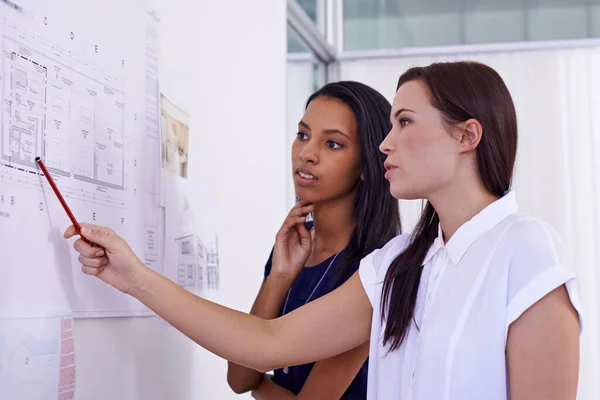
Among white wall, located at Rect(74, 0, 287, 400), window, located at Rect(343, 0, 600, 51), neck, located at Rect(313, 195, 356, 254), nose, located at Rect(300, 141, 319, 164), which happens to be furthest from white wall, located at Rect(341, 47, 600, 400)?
nose, located at Rect(300, 141, 319, 164)

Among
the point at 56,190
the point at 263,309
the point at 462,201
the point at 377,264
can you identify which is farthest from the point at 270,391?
the point at 56,190

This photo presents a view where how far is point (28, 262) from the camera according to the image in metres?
1.21

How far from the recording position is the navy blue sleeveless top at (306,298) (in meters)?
1.67

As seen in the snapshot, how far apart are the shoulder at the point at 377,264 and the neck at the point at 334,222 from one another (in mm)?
244

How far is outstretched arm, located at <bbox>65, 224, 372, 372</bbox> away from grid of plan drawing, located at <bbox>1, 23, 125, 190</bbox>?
0.48 feet

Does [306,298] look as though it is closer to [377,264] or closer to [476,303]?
[377,264]

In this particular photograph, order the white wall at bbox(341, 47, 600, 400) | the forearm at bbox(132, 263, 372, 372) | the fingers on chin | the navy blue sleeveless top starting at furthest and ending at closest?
1. the white wall at bbox(341, 47, 600, 400)
2. the navy blue sleeveless top
3. the forearm at bbox(132, 263, 372, 372)
4. the fingers on chin

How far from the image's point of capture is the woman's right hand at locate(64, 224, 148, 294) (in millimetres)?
1275

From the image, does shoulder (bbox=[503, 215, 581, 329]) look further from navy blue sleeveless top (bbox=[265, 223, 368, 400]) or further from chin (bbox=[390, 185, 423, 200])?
navy blue sleeveless top (bbox=[265, 223, 368, 400])

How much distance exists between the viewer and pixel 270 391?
5.78ft

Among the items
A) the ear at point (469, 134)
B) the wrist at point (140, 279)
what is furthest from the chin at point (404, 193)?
the wrist at point (140, 279)

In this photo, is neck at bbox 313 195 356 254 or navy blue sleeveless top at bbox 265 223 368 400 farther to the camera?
neck at bbox 313 195 356 254

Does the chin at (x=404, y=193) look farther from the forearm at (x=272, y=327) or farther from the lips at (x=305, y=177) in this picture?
the lips at (x=305, y=177)

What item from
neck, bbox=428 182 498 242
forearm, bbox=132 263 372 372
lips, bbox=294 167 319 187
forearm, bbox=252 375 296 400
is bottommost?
forearm, bbox=252 375 296 400
